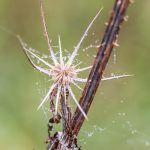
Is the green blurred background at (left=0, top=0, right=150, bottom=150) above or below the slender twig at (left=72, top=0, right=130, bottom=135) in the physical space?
above

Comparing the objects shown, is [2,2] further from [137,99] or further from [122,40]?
[137,99]

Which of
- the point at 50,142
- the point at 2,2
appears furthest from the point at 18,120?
the point at 50,142

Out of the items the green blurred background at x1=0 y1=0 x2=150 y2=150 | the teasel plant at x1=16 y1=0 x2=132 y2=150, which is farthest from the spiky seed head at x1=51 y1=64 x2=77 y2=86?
the green blurred background at x1=0 y1=0 x2=150 y2=150

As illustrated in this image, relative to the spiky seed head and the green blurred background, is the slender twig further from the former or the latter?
the green blurred background

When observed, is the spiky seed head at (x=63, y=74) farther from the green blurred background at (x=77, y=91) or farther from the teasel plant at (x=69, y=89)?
the green blurred background at (x=77, y=91)

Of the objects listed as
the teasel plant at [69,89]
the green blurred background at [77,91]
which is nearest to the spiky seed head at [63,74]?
the teasel plant at [69,89]
